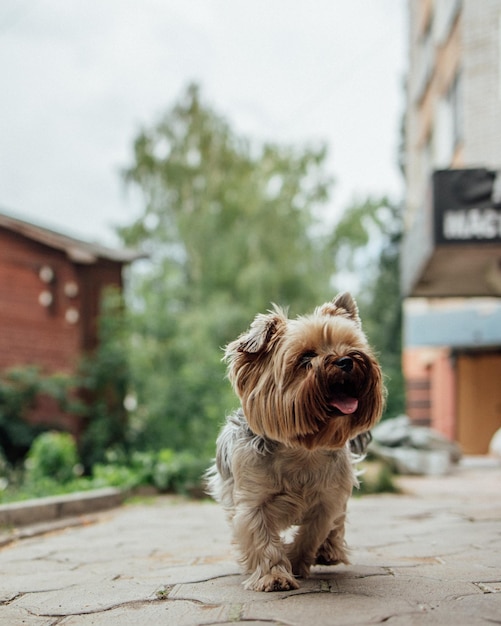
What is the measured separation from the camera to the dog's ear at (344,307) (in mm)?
4305

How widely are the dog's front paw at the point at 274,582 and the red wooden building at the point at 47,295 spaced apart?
42.8 feet

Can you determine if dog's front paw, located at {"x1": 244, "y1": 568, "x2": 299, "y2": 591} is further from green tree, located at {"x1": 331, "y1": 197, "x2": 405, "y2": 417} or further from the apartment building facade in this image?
green tree, located at {"x1": 331, "y1": 197, "x2": 405, "y2": 417}

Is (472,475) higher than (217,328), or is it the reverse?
(217,328)

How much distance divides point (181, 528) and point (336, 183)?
2905 centimetres

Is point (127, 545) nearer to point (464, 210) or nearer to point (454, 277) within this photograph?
point (464, 210)

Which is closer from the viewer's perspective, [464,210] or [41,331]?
[464,210]

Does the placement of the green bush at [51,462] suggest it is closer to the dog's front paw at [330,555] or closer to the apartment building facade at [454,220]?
the apartment building facade at [454,220]

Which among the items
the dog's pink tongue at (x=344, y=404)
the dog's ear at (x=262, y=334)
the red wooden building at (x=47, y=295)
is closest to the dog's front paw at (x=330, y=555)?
the dog's pink tongue at (x=344, y=404)

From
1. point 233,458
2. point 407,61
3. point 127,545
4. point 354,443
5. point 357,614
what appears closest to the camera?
point 357,614

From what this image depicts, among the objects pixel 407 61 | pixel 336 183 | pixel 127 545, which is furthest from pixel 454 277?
pixel 336 183

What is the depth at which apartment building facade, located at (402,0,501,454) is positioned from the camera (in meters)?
10.7

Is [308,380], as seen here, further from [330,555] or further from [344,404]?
[330,555]

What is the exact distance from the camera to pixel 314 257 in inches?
1416

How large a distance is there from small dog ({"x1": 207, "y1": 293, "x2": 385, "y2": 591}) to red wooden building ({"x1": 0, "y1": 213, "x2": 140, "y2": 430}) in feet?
42.0
